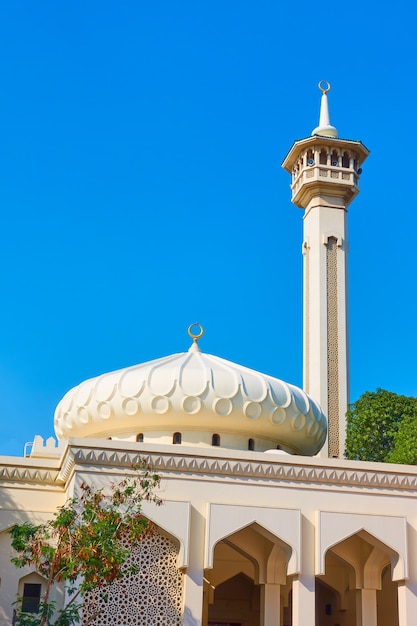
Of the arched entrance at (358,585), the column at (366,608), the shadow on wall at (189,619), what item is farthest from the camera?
the arched entrance at (358,585)

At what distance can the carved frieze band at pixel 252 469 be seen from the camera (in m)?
13.5

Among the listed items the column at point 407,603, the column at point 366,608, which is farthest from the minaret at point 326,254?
the column at point 407,603

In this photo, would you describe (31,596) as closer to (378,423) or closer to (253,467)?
(253,467)

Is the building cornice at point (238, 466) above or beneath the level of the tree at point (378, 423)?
beneath

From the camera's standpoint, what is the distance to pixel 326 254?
30172 mm

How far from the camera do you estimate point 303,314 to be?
30500 millimetres

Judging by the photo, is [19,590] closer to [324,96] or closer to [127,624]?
[127,624]

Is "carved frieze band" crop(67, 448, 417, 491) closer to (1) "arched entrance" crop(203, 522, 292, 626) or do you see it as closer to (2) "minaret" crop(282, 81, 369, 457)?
(1) "arched entrance" crop(203, 522, 292, 626)

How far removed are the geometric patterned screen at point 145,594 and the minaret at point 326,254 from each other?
15263 mm

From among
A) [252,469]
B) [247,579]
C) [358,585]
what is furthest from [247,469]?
[247,579]

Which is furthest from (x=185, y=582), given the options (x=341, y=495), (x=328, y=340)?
(x=328, y=340)

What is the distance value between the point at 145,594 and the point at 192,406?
128 inches

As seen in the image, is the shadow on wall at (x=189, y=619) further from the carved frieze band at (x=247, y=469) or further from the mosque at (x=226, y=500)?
the carved frieze band at (x=247, y=469)

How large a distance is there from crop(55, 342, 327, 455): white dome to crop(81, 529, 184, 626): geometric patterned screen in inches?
94.3
